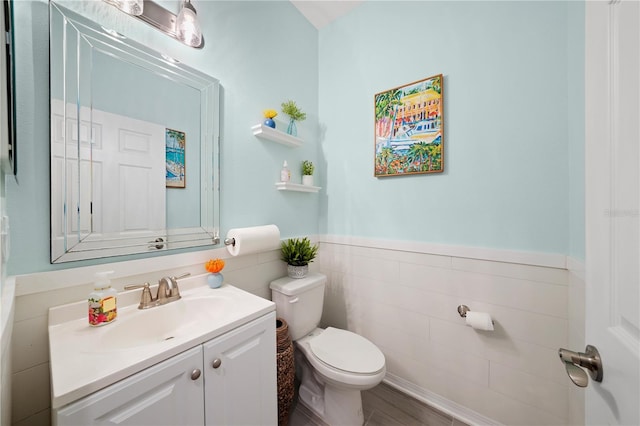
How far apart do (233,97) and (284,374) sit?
5.12ft

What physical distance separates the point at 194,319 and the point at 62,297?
1.49ft

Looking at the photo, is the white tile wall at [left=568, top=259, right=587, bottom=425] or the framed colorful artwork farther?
the framed colorful artwork

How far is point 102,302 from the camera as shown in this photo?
0.83 m

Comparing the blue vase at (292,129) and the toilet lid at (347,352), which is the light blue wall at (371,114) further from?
the toilet lid at (347,352)

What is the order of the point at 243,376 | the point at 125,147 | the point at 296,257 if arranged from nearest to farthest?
the point at 243,376, the point at 125,147, the point at 296,257

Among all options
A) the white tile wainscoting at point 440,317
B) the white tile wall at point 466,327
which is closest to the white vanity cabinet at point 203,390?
the white tile wainscoting at point 440,317

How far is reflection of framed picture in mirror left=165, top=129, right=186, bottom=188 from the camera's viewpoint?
1.11 meters

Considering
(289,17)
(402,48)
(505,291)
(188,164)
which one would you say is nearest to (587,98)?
(505,291)

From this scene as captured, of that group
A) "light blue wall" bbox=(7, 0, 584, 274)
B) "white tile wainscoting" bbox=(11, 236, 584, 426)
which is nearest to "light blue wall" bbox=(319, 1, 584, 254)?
"light blue wall" bbox=(7, 0, 584, 274)

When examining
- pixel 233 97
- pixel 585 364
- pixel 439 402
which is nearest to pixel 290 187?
pixel 233 97

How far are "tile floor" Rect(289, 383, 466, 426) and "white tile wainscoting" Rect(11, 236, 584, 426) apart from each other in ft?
0.19

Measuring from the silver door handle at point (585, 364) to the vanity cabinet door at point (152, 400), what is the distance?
37.8 inches

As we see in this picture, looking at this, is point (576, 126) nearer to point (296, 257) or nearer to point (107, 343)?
point (296, 257)

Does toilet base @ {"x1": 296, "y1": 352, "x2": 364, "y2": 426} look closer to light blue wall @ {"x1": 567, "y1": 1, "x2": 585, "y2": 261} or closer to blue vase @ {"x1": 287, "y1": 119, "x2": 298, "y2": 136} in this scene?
light blue wall @ {"x1": 567, "y1": 1, "x2": 585, "y2": 261}
